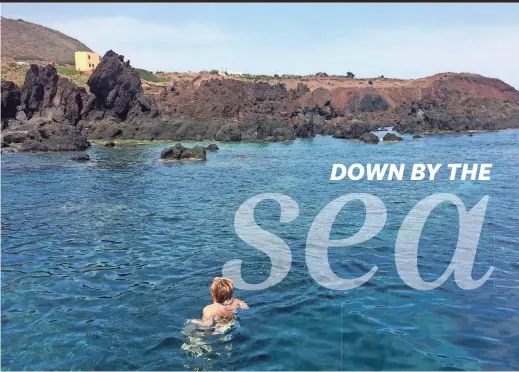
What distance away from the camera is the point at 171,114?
7200 cm

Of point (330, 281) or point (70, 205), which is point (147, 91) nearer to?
point (70, 205)

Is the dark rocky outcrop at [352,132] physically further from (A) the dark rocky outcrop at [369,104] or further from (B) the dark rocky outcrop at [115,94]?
(A) the dark rocky outcrop at [369,104]

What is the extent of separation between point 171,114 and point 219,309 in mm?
64996

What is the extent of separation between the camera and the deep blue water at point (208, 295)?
8945mm

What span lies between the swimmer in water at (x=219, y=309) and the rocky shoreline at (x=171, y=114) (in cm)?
4362

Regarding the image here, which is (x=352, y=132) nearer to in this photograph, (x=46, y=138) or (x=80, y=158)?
(x=80, y=158)

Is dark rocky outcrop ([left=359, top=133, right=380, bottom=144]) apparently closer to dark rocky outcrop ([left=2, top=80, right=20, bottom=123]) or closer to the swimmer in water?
dark rocky outcrop ([left=2, top=80, right=20, bottom=123])

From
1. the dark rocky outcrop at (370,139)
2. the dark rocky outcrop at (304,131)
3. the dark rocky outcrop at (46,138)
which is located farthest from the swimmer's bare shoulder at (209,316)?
the dark rocky outcrop at (304,131)

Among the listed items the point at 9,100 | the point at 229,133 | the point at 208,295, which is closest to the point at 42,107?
the point at 9,100

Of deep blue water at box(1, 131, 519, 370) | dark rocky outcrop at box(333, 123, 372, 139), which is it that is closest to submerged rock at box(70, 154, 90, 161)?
deep blue water at box(1, 131, 519, 370)

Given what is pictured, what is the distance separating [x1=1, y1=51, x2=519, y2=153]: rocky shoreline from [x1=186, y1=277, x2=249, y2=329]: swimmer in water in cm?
4362

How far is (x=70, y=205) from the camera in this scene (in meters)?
23.2

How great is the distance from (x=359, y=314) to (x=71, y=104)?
6269 cm

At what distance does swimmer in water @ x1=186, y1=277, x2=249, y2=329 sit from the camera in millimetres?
9820
